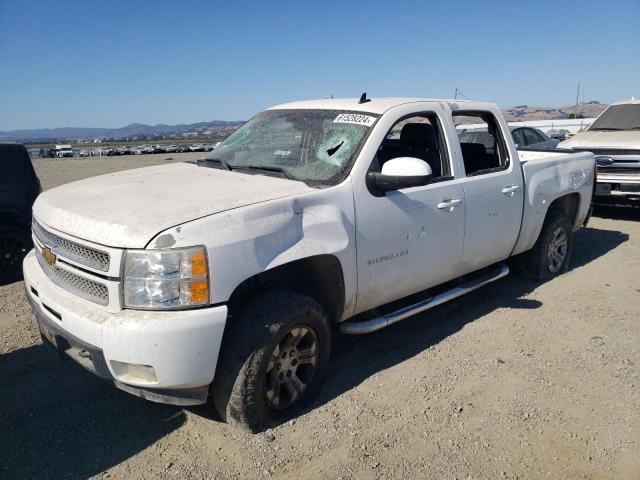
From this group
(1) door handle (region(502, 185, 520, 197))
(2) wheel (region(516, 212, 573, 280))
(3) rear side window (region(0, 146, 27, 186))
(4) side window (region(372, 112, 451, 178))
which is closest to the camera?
(4) side window (region(372, 112, 451, 178))

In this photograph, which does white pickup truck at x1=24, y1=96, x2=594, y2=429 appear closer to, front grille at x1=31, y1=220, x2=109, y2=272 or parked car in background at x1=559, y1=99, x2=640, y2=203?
front grille at x1=31, y1=220, x2=109, y2=272

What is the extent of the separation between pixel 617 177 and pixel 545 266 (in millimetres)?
3942

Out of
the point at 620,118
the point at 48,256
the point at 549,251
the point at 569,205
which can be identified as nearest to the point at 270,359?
the point at 48,256

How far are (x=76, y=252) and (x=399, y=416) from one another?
2.16 m

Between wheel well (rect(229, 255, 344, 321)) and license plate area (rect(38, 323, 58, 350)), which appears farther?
wheel well (rect(229, 255, 344, 321))

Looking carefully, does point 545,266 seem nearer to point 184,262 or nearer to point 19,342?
point 184,262

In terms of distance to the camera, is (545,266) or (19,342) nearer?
(19,342)

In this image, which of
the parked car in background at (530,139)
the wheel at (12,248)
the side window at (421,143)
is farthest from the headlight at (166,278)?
the parked car in background at (530,139)

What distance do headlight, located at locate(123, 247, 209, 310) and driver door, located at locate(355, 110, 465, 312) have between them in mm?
1149

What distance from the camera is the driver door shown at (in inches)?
136

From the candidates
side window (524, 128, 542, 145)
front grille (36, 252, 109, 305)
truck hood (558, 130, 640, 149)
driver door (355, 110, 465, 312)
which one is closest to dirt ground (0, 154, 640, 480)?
driver door (355, 110, 465, 312)

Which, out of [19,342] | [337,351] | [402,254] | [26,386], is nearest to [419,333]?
[337,351]

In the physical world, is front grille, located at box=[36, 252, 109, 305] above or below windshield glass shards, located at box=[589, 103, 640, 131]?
below

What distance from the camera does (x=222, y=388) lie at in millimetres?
2926
